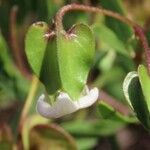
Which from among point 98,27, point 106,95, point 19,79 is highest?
point 98,27

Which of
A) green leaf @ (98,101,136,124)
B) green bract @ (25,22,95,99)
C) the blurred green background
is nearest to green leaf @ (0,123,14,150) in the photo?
the blurred green background

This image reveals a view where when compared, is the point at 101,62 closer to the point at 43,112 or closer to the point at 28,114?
the point at 28,114

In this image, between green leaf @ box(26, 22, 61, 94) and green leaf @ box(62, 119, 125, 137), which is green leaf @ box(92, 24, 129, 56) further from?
green leaf @ box(26, 22, 61, 94)

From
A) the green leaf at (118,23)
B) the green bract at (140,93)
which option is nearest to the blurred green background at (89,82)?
the green leaf at (118,23)

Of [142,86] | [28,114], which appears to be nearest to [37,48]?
[142,86]

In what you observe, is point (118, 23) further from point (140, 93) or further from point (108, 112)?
point (140, 93)

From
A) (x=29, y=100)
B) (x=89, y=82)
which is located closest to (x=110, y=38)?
(x=29, y=100)

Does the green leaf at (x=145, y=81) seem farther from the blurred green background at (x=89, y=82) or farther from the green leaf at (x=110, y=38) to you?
the green leaf at (x=110, y=38)
